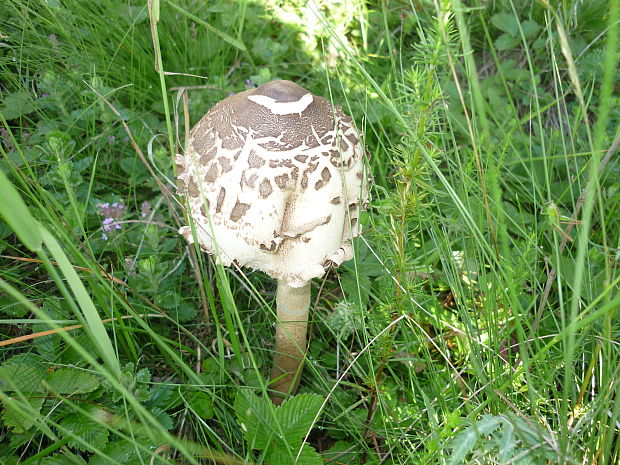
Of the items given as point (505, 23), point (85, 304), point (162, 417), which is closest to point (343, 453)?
point (162, 417)

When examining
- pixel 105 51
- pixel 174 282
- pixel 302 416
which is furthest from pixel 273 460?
pixel 105 51

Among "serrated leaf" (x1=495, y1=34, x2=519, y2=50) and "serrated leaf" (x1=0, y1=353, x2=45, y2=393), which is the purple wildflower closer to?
"serrated leaf" (x1=0, y1=353, x2=45, y2=393)

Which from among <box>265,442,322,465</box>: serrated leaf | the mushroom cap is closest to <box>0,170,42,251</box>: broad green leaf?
the mushroom cap

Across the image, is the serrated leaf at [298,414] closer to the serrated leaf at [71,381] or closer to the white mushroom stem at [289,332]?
the white mushroom stem at [289,332]

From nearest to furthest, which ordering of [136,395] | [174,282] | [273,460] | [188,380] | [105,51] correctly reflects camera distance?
[273,460] < [136,395] < [188,380] < [174,282] < [105,51]

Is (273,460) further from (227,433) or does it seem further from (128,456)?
(128,456)

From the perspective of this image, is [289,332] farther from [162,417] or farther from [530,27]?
[530,27]
